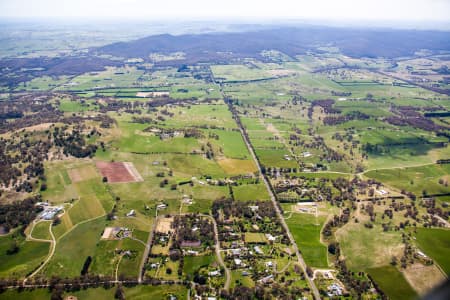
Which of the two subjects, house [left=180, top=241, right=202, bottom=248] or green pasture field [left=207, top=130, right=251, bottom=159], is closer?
house [left=180, top=241, right=202, bottom=248]

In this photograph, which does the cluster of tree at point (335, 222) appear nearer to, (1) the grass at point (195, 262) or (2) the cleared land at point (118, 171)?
(1) the grass at point (195, 262)

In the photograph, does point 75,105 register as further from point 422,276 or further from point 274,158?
point 422,276

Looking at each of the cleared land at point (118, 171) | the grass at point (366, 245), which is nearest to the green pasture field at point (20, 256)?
the cleared land at point (118, 171)

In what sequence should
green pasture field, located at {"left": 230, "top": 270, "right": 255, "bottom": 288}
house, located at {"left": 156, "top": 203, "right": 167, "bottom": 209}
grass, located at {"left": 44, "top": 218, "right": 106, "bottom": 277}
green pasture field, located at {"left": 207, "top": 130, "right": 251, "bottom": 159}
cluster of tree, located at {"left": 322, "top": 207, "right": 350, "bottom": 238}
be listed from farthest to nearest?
green pasture field, located at {"left": 207, "top": 130, "right": 251, "bottom": 159} < house, located at {"left": 156, "top": 203, "right": 167, "bottom": 209} < cluster of tree, located at {"left": 322, "top": 207, "right": 350, "bottom": 238} < grass, located at {"left": 44, "top": 218, "right": 106, "bottom": 277} < green pasture field, located at {"left": 230, "top": 270, "right": 255, "bottom": 288}

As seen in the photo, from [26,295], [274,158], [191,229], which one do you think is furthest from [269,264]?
[274,158]

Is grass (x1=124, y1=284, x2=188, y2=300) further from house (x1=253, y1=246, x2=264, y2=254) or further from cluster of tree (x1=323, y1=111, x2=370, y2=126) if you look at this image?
cluster of tree (x1=323, y1=111, x2=370, y2=126)

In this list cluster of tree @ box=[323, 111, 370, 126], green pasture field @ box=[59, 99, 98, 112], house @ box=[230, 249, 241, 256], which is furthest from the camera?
green pasture field @ box=[59, 99, 98, 112]

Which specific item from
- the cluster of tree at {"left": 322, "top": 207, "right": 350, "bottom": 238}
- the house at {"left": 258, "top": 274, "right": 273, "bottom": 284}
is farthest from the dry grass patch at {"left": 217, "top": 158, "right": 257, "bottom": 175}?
the house at {"left": 258, "top": 274, "right": 273, "bottom": 284}

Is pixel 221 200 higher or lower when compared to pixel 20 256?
higher
